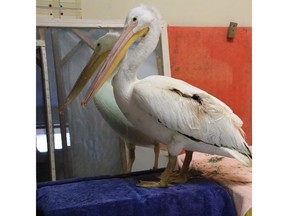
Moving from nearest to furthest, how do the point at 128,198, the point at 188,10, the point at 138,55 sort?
1. the point at 128,198
2. the point at 138,55
3. the point at 188,10

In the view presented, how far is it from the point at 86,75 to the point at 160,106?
0.24 metres

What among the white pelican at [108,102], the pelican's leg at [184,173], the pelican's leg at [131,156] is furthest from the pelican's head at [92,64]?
the pelican's leg at [184,173]

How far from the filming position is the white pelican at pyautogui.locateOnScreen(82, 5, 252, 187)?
42.4 inches

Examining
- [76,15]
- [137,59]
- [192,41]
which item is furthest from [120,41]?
[192,41]

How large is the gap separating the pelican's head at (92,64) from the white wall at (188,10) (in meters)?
0.07

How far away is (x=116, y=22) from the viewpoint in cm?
120

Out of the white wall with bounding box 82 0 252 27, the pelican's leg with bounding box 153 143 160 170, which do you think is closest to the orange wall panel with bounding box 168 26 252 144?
the white wall with bounding box 82 0 252 27

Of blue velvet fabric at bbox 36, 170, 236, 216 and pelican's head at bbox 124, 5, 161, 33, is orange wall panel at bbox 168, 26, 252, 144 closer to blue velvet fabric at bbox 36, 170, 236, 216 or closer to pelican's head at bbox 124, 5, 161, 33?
pelican's head at bbox 124, 5, 161, 33

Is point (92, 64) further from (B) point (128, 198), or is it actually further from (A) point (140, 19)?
(B) point (128, 198)

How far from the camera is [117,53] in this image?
1.10 m

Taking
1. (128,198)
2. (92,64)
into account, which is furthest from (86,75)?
(128,198)

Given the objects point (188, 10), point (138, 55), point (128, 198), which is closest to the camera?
point (128, 198)

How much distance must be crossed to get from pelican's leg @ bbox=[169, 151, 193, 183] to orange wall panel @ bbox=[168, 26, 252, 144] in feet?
0.71
